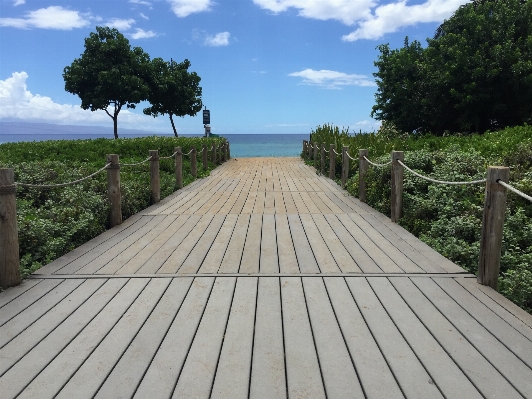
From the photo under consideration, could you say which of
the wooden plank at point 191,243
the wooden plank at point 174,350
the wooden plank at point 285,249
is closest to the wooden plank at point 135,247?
the wooden plank at point 191,243

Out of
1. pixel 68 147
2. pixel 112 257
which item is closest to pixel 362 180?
pixel 112 257

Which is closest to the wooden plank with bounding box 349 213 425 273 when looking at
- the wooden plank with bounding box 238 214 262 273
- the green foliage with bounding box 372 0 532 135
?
the wooden plank with bounding box 238 214 262 273

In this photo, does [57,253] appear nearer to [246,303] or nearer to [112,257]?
[112,257]

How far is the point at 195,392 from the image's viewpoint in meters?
2.25

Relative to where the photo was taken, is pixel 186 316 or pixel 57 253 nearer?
pixel 186 316

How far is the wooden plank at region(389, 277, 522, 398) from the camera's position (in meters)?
2.31

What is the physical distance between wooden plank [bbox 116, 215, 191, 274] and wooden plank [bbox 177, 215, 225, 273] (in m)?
0.37

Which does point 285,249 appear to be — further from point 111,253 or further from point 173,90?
point 173,90

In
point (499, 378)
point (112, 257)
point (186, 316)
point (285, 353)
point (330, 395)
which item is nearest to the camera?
point (330, 395)

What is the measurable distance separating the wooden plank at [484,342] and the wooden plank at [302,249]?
97cm

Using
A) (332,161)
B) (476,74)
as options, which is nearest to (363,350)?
(332,161)

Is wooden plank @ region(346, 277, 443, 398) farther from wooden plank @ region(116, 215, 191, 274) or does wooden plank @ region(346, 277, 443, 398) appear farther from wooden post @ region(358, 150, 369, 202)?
wooden post @ region(358, 150, 369, 202)

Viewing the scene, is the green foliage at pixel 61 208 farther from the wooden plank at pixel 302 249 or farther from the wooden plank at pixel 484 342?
the wooden plank at pixel 484 342

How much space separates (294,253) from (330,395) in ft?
8.32
